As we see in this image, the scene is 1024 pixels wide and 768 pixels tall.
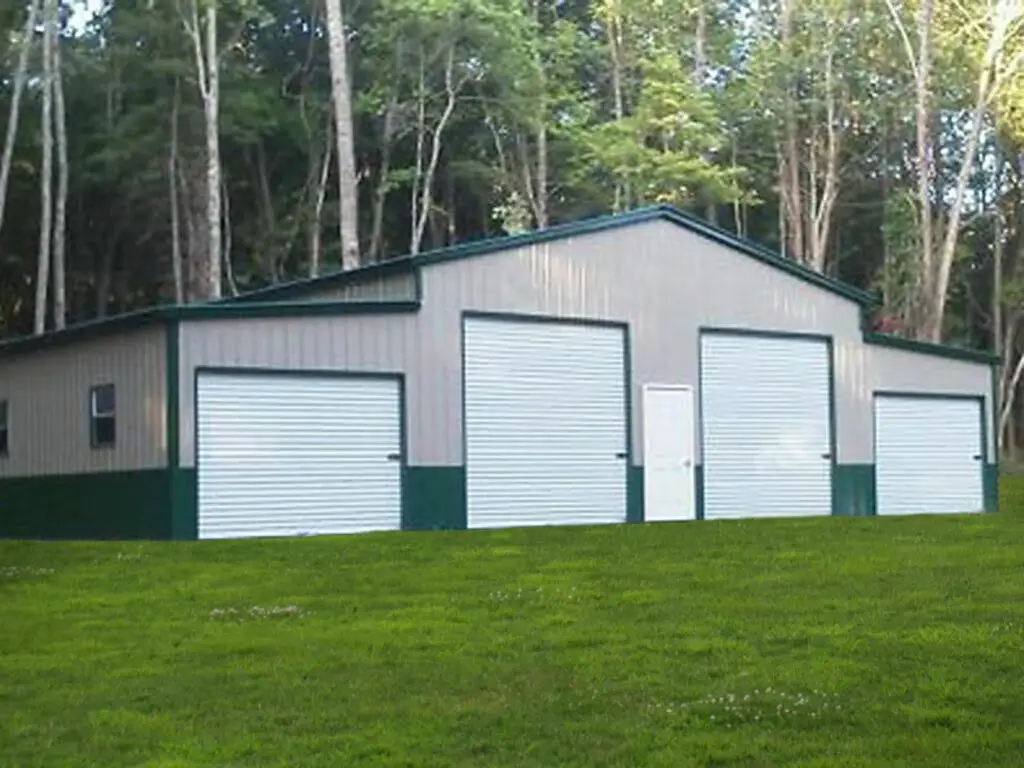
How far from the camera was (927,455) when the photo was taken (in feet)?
90.7

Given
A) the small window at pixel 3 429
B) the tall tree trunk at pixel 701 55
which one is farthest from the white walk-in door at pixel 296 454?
the tall tree trunk at pixel 701 55

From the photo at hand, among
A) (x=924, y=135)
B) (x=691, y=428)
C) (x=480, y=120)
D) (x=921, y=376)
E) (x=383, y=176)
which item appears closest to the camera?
(x=691, y=428)

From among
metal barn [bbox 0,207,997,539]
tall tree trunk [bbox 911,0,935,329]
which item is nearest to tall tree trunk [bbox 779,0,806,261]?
tall tree trunk [bbox 911,0,935,329]

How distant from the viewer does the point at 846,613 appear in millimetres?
10430

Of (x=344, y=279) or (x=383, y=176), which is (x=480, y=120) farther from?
(x=344, y=279)

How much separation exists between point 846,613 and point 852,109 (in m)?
36.2

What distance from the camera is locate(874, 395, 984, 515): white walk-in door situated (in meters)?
27.0

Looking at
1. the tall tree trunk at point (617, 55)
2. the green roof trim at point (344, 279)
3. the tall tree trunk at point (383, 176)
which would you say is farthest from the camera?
the tall tree trunk at point (617, 55)

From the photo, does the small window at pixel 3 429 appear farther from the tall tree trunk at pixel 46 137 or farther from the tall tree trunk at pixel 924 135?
the tall tree trunk at pixel 924 135

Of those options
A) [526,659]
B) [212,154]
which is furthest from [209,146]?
[526,659]

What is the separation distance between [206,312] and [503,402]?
4680 mm

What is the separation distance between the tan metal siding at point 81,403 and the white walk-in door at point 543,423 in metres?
4.29

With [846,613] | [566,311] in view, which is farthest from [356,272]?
[846,613]

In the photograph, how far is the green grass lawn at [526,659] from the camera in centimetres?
702
